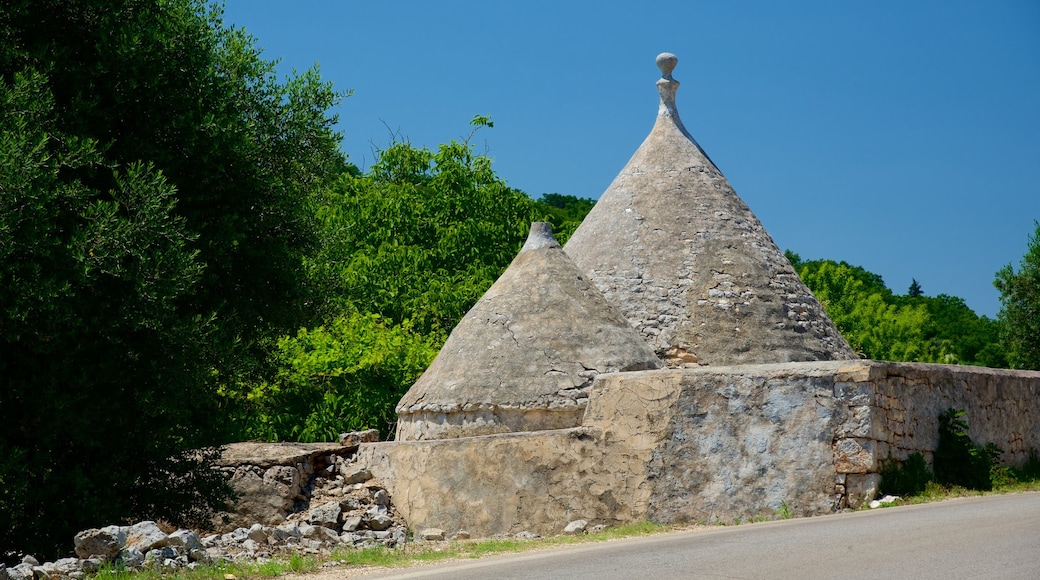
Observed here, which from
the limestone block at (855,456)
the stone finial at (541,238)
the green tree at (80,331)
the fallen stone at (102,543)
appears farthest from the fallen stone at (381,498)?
the limestone block at (855,456)

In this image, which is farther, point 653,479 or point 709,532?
point 653,479

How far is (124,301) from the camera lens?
998 centimetres

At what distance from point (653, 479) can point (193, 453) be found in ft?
15.9

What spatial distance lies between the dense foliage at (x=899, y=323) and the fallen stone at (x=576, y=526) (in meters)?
34.0

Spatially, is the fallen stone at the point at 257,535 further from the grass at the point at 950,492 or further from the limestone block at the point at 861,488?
the grass at the point at 950,492

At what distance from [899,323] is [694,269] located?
112ft

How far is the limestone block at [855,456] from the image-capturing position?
403 inches

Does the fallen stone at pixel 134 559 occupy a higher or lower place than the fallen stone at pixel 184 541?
lower

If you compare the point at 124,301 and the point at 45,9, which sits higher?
the point at 45,9

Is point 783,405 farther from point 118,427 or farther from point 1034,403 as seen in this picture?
point 118,427

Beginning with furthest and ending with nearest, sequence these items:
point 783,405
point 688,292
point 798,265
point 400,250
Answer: point 798,265, point 400,250, point 688,292, point 783,405

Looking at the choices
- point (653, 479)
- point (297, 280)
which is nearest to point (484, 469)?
point (653, 479)

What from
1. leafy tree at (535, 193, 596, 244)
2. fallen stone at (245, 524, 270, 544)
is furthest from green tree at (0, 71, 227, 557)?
leafy tree at (535, 193, 596, 244)

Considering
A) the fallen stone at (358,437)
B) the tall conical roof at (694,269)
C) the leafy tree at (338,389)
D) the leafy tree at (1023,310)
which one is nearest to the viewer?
the fallen stone at (358,437)
